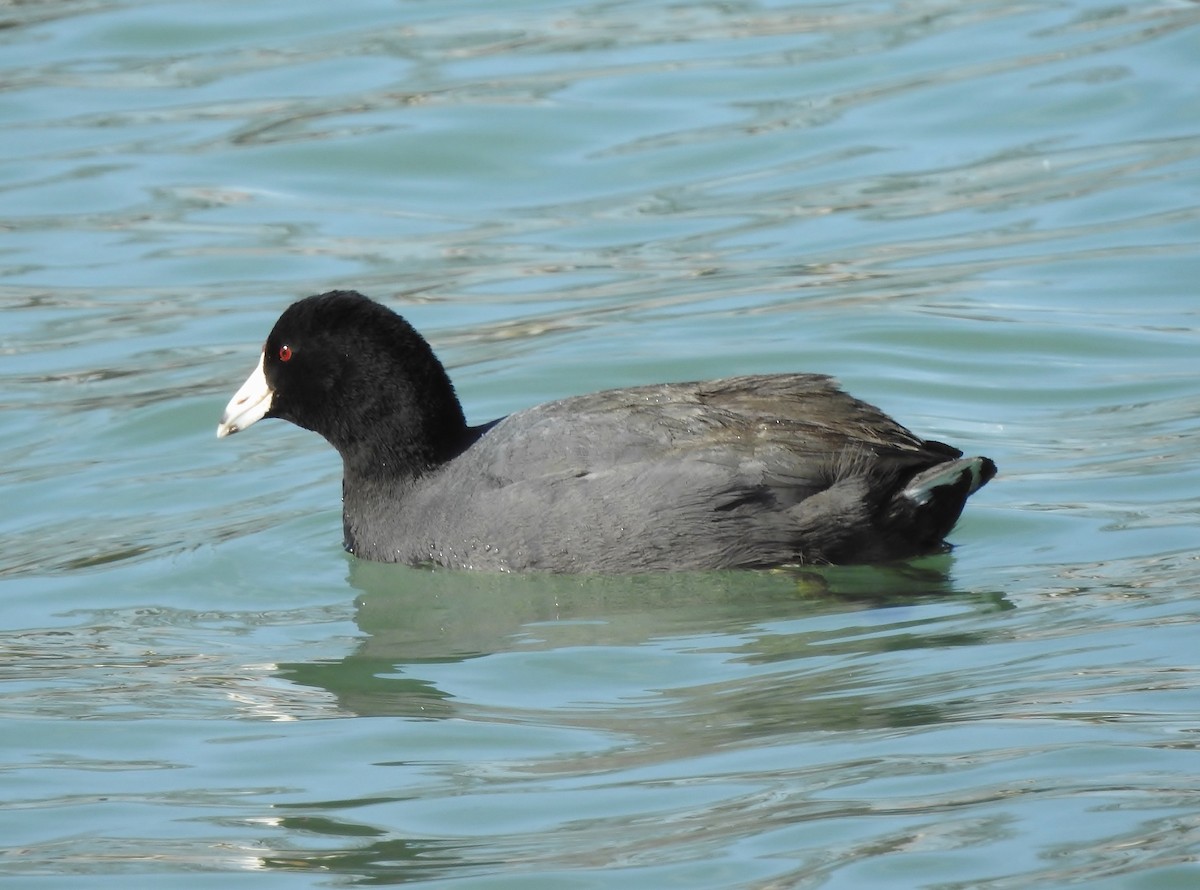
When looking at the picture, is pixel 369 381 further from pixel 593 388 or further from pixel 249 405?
pixel 593 388

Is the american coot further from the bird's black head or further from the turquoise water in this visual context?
the turquoise water

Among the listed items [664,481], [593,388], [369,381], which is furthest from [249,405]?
[664,481]

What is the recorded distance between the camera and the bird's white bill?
7.57 meters

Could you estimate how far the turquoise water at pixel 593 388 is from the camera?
185 inches

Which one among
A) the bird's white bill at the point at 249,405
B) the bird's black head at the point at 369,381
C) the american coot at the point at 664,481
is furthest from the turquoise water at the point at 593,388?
the bird's black head at the point at 369,381

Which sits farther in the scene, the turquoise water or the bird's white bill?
the bird's white bill

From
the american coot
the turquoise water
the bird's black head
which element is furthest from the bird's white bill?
the american coot

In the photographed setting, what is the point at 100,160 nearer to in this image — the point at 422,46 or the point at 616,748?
the point at 422,46

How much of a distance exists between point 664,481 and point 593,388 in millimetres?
2261

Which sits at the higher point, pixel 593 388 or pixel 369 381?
pixel 369 381

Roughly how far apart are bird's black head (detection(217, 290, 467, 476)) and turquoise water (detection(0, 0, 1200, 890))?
475mm

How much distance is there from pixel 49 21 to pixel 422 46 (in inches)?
110

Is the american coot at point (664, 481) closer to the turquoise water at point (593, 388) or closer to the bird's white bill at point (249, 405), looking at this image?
the turquoise water at point (593, 388)

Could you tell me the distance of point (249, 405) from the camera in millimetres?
7605
